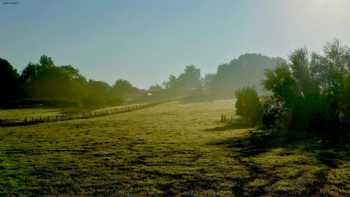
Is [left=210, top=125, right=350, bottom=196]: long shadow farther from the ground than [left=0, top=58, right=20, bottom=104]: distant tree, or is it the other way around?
[left=0, top=58, right=20, bottom=104]: distant tree

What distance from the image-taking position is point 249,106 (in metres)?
41.1

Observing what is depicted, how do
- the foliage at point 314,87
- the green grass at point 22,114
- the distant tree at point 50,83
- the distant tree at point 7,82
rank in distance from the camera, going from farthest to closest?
the distant tree at point 50,83 → the distant tree at point 7,82 → the green grass at point 22,114 → the foliage at point 314,87

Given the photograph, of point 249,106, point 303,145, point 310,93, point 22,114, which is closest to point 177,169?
point 303,145

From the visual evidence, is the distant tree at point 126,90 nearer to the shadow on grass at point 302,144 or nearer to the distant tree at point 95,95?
the distant tree at point 95,95

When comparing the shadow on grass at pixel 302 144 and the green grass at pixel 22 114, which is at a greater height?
the green grass at pixel 22 114

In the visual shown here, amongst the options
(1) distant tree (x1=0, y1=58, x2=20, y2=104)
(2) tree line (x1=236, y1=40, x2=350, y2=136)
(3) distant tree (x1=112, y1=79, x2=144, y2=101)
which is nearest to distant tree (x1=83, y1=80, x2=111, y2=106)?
(1) distant tree (x1=0, y1=58, x2=20, y2=104)

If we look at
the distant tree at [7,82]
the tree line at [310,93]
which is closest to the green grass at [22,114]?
the distant tree at [7,82]

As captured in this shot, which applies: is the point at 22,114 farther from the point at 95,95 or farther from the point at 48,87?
the point at 48,87

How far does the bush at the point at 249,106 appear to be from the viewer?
131 ft

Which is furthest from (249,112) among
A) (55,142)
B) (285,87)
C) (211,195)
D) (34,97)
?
(34,97)

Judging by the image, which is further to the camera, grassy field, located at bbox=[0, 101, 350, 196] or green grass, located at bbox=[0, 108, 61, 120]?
green grass, located at bbox=[0, 108, 61, 120]

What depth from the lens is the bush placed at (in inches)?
1570

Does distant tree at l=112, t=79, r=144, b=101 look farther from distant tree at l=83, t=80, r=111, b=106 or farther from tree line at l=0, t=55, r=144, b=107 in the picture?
distant tree at l=83, t=80, r=111, b=106

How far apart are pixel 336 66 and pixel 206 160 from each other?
2292cm
